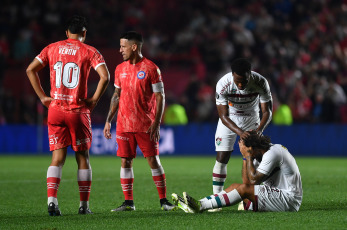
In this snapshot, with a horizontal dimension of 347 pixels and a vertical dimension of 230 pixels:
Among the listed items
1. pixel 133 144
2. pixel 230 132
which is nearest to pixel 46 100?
pixel 133 144

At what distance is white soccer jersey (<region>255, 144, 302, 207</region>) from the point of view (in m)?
7.30

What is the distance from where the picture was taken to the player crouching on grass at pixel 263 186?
731cm

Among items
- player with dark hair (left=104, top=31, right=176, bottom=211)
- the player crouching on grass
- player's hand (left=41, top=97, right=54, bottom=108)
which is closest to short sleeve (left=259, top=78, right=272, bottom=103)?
the player crouching on grass

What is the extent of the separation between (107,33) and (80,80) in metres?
15.9

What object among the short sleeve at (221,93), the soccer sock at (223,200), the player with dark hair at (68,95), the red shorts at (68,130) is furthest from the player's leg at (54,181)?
the short sleeve at (221,93)

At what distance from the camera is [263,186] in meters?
7.38

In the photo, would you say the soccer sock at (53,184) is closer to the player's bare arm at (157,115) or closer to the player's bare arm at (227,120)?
the player's bare arm at (157,115)

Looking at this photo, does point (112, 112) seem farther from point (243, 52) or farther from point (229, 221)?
point (243, 52)

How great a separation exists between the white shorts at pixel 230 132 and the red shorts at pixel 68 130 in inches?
78.8

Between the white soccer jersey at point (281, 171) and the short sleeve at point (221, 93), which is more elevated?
the short sleeve at point (221, 93)

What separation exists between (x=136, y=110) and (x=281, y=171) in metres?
2.01

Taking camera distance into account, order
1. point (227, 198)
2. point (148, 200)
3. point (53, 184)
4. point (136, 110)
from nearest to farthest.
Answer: point (227, 198) < point (53, 184) < point (136, 110) < point (148, 200)

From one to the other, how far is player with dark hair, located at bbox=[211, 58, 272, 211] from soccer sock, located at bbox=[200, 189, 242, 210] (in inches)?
43.9

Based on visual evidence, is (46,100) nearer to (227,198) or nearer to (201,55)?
(227,198)
